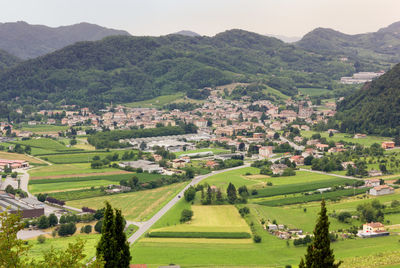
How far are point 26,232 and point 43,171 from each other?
65.6 ft

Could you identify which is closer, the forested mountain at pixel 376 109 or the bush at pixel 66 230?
the bush at pixel 66 230

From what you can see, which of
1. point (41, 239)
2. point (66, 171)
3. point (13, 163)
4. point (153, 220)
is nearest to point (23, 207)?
point (41, 239)

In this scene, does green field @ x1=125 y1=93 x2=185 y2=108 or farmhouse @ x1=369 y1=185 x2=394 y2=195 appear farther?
green field @ x1=125 y1=93 x2=185 y2=108

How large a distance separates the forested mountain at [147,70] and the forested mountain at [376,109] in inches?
1441

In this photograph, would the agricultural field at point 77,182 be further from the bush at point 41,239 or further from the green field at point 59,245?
the green field at point 59,245

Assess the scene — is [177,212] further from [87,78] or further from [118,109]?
[87,78]

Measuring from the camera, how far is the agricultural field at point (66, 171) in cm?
5047

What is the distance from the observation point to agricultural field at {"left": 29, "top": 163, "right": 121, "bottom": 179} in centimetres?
5047

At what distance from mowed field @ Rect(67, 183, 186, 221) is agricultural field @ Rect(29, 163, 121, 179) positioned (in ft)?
30.1

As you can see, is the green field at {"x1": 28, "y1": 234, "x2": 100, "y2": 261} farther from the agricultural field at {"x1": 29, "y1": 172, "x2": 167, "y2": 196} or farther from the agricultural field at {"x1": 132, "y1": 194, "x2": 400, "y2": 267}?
the agricultural field at {"x1": 29, "y1": 172, "x2": 167, "y2": 196}

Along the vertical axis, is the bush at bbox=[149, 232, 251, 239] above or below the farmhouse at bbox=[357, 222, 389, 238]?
below

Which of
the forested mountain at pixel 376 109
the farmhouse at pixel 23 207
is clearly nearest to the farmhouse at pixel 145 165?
the farmhouse at pixel 23 207

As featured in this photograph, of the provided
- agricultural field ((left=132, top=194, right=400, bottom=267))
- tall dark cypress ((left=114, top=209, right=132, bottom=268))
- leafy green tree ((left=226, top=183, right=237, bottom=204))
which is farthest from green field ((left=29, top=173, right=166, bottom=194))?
tall dark cypress ((left=114, top=209, right=132, bottom=268))

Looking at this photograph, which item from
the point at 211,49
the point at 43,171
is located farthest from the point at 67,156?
the point at 211,49
